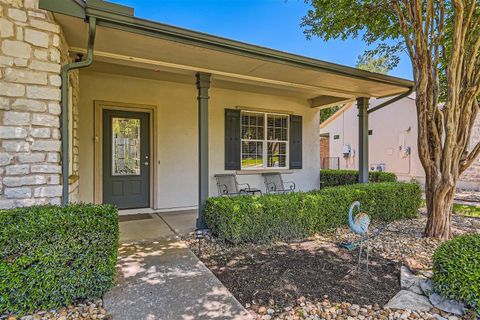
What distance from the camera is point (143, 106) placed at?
5.66 m

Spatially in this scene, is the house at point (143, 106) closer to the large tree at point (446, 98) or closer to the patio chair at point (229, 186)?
the patio chair at point (229, 186)

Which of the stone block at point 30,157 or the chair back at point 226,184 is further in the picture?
the chair back at point 226,184

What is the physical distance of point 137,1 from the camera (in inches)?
253

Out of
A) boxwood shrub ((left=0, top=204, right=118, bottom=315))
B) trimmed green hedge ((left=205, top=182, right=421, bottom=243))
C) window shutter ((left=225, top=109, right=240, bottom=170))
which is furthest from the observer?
window shutter ((left=225, top=109, right=240, bottom=170))

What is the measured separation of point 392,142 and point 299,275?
37.0 feet

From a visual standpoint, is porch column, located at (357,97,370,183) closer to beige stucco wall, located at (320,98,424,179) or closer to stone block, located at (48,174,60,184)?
stone block, located at (48,174,60,184)

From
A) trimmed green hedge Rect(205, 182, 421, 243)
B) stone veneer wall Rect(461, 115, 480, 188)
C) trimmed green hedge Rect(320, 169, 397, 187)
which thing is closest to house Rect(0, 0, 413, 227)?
trimmed green hedge Rect(205, 182, 421, 243)

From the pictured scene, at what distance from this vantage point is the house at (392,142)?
11007 mm

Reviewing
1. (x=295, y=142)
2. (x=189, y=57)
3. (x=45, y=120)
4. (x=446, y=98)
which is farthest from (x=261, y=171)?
(x=45, y=120)

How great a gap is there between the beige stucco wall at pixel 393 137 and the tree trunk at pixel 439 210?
26.5ft

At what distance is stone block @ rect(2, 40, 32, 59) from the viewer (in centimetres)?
269

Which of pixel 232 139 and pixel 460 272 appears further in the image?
pixel 232 139

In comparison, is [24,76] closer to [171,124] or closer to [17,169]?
[17,169]

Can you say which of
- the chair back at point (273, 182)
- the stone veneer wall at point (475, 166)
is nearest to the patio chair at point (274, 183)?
the chair back at point (273, 182)
